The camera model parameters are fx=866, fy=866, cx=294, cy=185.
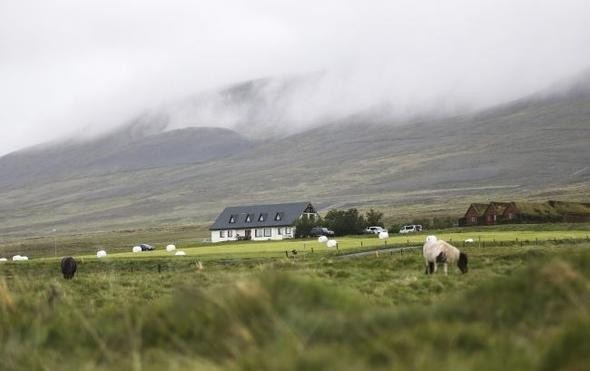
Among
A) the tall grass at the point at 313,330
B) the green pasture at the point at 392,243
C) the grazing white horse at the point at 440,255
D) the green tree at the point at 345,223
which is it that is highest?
the green tree at the point at 345,223

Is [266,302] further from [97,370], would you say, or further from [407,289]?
[407,289]

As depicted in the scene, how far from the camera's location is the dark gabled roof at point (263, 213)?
145375 mm

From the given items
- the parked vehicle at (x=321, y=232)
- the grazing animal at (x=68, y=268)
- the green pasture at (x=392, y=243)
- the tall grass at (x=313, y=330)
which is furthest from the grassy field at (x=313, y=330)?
the parked vehicle at (x=321, y=232)

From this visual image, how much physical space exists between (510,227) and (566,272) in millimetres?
95136

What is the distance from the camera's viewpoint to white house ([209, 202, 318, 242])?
145 m

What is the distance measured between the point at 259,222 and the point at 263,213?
2.12m

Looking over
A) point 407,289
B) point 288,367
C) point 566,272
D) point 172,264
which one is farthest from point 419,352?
point 172,264

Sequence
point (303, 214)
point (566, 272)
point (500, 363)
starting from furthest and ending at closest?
point (303, 214) → point (566, 272) → point (500, 363)

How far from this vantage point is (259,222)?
5792 inches

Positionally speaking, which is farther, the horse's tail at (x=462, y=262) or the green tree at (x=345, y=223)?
the green tree at (x=345, y=223)

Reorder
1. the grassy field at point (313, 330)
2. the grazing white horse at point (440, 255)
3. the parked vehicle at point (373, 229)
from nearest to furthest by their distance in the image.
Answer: the grassy field at point (313, 330), the grazing white horse at point (440, 255), the parked vehicle at point (373, 229)

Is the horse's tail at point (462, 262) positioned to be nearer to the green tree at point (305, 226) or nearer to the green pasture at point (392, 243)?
the green pasture at point (392, 243)

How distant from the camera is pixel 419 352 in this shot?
7.27 meters

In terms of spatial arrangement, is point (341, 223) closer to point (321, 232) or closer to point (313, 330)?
point (321, 232)
